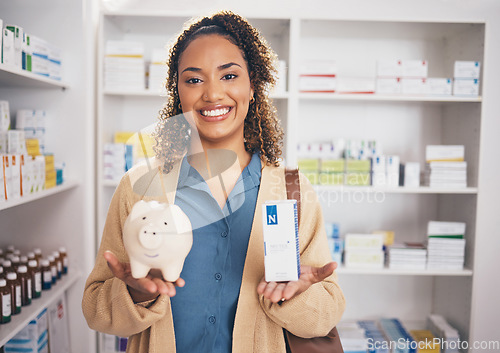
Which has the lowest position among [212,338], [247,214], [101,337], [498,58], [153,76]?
[101,337]

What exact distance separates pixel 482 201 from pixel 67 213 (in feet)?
8.26

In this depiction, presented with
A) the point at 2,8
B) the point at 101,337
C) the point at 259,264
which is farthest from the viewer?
the point at 101,337

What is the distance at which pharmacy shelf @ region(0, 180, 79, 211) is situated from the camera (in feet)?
5.29

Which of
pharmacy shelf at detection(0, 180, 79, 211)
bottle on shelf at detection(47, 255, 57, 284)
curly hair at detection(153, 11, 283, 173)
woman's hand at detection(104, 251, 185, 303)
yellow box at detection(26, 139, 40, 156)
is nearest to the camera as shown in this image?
woman's hand at detection(104, 251, 185, 303)

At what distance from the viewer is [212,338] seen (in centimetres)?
109

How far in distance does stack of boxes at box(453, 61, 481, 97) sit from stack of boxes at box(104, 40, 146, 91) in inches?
75.8

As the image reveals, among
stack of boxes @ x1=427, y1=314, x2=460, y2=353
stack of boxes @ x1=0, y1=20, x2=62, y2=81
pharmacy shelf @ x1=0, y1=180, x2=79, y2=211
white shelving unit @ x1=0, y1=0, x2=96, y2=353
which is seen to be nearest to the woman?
pharmacy shelf @ x1=0, y1=180, x2=79, y2=211

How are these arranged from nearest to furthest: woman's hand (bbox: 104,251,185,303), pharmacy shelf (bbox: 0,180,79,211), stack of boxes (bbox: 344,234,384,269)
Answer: woman's hand (bbox: 104,251,185,303)
pharmacy shelf (bbox: 0,180,79,211)
stack of boxes (bbox: 344,234,384,269)

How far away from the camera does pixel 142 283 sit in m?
0.90

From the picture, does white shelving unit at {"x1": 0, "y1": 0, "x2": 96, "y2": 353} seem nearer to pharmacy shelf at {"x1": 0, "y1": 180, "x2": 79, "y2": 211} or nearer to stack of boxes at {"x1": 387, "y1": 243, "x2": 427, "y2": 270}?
pharmacy shelf at {"x1": 0, "y1": 180, "x2": 79, "y2": 211}

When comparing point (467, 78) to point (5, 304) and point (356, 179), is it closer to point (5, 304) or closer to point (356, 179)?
point (356, 179)

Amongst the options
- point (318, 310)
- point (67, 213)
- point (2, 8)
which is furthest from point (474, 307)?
point (2, 8)

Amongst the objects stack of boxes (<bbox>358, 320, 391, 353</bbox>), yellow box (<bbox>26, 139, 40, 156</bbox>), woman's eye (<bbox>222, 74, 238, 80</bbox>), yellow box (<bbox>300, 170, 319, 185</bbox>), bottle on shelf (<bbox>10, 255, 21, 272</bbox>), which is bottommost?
stack of boxes (<bbox>358, 320, 391, 353</bbox>)

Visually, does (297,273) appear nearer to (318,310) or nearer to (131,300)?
(318,310)
